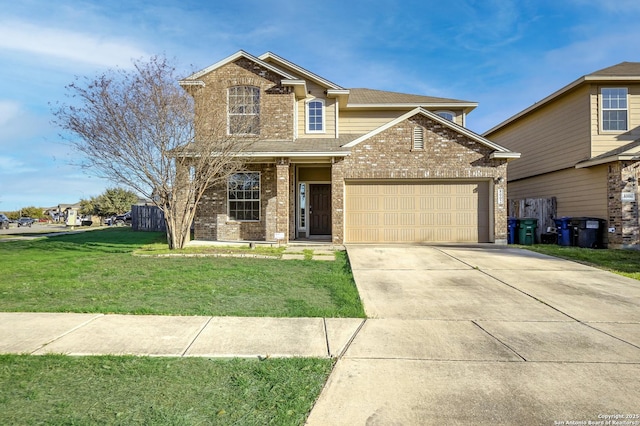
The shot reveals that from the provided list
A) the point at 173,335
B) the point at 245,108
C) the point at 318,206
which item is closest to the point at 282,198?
the point at 318,206

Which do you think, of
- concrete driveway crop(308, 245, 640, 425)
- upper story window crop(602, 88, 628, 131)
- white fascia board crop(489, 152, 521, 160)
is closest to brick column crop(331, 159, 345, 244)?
concrete driveway crop(308, 245, 640, 425)

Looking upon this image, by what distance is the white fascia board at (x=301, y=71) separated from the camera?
15422 mm

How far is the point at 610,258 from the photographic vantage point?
11047 millimetres

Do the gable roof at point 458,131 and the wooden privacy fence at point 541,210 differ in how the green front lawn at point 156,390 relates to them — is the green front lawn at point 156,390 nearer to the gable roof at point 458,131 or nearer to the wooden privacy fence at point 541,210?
the gable roof at point 458,131

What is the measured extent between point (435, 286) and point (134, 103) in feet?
31.5

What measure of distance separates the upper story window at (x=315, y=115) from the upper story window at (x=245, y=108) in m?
2.24

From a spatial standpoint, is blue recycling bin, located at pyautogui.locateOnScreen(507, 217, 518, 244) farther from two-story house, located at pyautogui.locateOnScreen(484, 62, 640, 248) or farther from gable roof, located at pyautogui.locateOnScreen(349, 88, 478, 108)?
gable roof, located at pyautogui.locateOnScreen(349, 88, 478, 108)

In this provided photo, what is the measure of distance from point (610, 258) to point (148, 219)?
24.0 meters

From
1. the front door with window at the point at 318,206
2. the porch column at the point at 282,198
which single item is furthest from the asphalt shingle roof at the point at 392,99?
the porch column at the point at 282,198

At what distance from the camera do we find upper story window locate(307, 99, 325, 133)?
51.9 feet

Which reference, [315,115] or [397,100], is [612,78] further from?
[315,115]

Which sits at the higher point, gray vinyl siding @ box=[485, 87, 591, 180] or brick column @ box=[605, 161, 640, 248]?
gray vinyl siding @ box=[485, 87, 591, 180]

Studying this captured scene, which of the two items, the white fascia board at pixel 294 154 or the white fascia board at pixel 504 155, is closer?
the white fascia board at pixel 294 154

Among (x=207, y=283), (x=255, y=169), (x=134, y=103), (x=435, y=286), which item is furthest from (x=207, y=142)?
(x=435, y=286)
